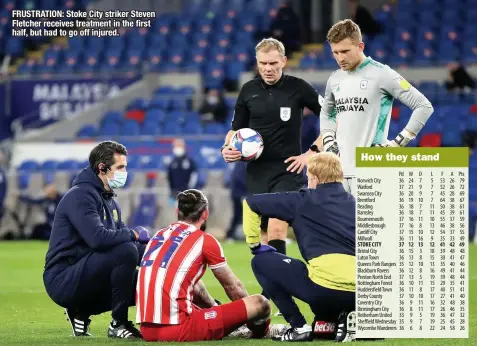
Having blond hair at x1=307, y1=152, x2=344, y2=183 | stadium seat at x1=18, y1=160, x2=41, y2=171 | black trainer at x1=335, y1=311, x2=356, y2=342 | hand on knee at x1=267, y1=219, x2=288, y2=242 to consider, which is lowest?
black trainer at x1=335, y1=311, x2=356, y2=342

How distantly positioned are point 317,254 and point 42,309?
3.63 m

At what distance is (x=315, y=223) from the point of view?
22.3ft

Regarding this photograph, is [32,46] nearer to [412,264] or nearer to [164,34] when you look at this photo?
[164,34]

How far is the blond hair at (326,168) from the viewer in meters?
6.80

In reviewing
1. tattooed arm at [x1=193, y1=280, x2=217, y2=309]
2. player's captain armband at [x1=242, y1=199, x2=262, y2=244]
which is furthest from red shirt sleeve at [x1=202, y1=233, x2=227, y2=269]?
tattooed arm at [x1=193, y1=280, x2=217, y2=309]

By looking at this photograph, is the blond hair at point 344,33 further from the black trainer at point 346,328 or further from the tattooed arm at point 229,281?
the black trainer at point 346,328

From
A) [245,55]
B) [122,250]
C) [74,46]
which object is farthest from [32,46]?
[122,250]

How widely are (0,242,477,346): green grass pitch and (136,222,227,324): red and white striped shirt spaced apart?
30 cm

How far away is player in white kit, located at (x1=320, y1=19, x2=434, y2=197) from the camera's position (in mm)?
8047

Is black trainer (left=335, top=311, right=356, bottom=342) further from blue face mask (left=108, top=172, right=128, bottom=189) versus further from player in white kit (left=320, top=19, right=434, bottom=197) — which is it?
blue face mask (left=108, top=172, right=128, bottom=189)

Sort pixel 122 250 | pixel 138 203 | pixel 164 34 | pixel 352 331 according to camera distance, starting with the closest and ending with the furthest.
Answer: pixel 352 331
pixel 122 250
pixel 138 203
pixel 164 34

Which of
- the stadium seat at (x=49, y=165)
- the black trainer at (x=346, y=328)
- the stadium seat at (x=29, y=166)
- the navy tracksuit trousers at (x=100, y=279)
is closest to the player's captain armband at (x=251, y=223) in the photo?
the black trainer at (x=346, y=328)

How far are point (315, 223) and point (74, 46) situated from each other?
66.9 ft

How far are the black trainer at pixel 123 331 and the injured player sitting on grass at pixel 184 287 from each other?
0.36 meters
